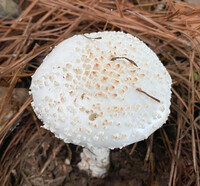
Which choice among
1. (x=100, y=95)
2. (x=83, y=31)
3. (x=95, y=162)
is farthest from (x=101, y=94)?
(x=83, y=31)

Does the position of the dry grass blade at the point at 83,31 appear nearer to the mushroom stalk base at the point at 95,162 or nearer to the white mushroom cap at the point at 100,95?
the mushroom stalk base at the point at 95,162

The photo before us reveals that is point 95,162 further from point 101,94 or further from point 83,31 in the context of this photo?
point 83,31

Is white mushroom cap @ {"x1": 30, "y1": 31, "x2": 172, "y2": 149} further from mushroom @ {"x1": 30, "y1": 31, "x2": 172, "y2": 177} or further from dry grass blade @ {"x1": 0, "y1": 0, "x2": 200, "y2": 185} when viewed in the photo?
dry grass blade @ {"x1": 0, "y1": 0, "x2": 200, "y2": 185}

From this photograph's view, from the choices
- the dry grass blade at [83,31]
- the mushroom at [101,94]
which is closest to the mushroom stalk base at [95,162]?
the dry grass blade at [83,31]

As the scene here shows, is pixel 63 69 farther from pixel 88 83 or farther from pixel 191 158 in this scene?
pixel 191 158

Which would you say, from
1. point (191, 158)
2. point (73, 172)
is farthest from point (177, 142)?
point (73, 172)

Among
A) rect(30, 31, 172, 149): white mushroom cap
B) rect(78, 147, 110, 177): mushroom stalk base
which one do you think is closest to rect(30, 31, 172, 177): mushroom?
rect(30, 31, 172, 149): white mushroom cap
